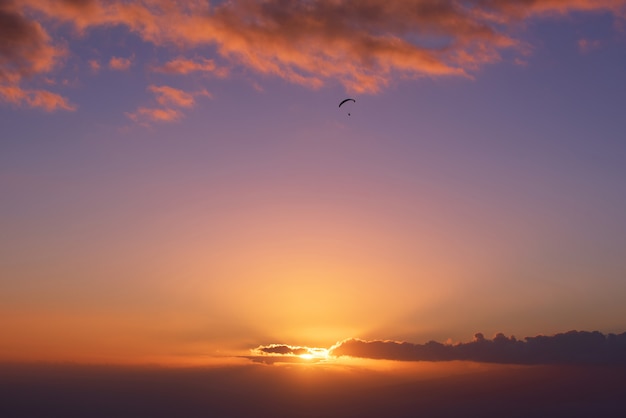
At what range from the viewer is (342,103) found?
164 metres
